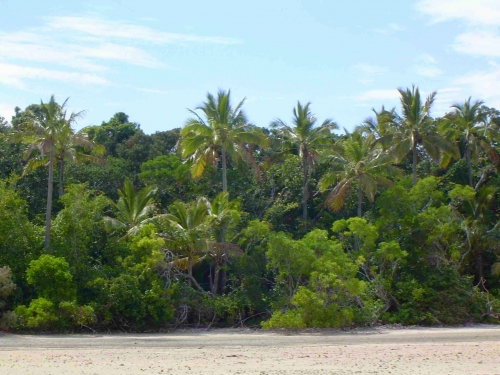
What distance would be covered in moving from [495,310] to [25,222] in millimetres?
21860

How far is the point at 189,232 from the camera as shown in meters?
30.8

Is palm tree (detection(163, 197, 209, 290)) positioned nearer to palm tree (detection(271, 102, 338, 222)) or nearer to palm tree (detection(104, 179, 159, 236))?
palm tree (detection(104, 179, 159, 236))

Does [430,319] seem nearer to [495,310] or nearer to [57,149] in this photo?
[495,310]

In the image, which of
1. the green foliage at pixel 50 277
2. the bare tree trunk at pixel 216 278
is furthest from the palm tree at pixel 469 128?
the green foliage at pixel 50 277

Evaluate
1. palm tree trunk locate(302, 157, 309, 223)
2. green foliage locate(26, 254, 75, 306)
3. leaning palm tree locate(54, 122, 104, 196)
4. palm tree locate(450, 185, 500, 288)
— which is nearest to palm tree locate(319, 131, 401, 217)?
palm tree trunk locate(302, 157, 309, 223)

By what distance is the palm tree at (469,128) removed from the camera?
4025 centimetres

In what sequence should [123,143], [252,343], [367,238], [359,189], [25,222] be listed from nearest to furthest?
[252,343] < [25,222] < [367,238] < [359,189] < [123,143]

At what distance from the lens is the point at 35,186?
36.6 meters

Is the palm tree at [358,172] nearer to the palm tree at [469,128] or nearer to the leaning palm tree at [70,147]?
the palm tree at [469,128]

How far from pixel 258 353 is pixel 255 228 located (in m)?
11.0

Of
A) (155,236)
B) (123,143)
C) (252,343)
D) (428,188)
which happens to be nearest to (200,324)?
(155,236)

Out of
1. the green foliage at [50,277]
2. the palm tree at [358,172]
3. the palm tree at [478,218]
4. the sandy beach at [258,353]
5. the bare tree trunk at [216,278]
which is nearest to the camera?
the sandy beach at [258,353]

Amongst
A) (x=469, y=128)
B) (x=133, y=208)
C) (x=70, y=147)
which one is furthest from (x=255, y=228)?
(x=469, y=128)

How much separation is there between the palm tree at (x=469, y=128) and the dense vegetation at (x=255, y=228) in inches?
3.2
